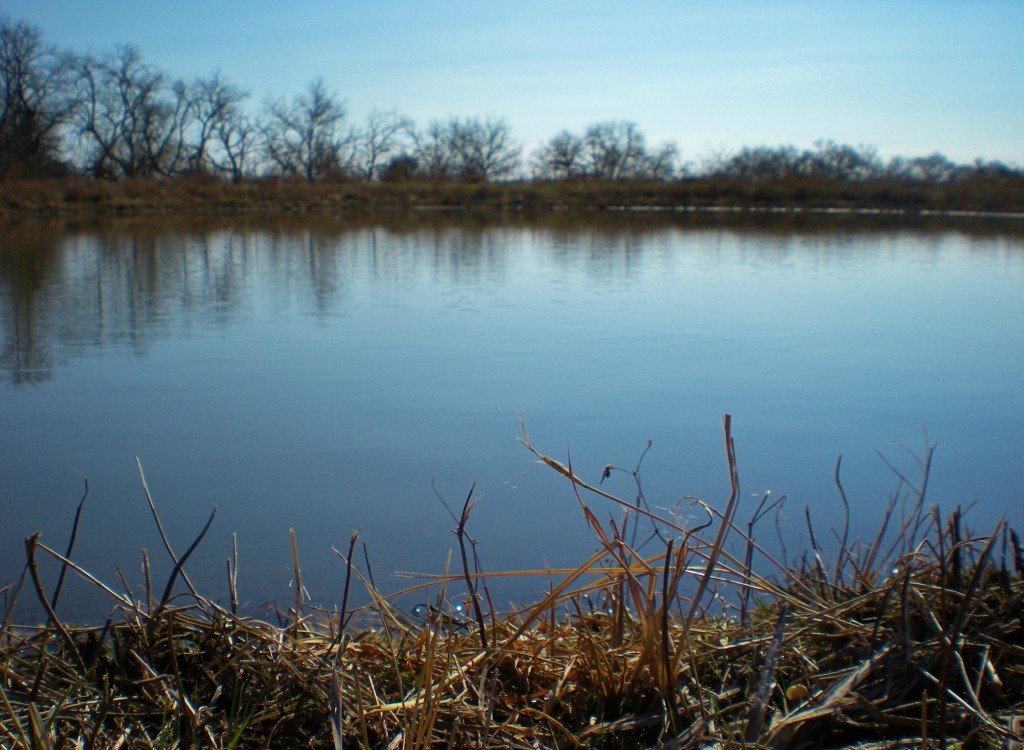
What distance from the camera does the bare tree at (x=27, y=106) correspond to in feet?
114

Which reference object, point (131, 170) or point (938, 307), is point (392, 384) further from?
point (131, 170)

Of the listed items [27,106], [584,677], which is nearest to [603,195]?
[27,106]

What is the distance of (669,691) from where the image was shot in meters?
1.61

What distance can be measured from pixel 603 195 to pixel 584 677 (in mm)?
45093

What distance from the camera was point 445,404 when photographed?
216 inches

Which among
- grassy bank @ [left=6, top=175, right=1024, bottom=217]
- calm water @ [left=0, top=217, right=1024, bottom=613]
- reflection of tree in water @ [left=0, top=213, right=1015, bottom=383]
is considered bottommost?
calm water @ [left=0, top=217, right=1024, bottom=613]

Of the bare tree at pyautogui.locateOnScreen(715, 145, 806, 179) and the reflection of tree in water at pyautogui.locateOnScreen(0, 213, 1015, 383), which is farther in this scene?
the bare tree at pyautogui.locateOnScreen(715, 145, 806, 179)

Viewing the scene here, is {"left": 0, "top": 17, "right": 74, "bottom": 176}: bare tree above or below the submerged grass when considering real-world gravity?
above

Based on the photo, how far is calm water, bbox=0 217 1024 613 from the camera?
11.7ft

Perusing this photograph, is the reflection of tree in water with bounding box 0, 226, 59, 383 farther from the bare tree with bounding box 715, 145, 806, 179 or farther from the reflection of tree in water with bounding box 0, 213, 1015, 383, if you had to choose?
the bare tree with bounding box 715, 145, 806, 179

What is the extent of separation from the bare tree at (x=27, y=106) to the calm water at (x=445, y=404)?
92.4ft

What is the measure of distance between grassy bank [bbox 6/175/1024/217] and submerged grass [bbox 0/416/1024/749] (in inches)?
1407

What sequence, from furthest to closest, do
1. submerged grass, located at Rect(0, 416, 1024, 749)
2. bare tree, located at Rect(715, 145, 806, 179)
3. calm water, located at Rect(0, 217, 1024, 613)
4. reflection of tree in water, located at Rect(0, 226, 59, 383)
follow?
bare tree, located at Rect(715, 145, 806, 179)
reflection of tree in water, located at Rect(0, 226, 59, 383)
calm water, located at Rect(0, 217, 1024, 613)
submerged grass, located at Rect(0, 416, 1024, 749)

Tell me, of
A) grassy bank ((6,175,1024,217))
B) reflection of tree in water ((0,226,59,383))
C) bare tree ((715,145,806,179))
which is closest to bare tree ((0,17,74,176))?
grassy bank ((6,175,1024,217))
